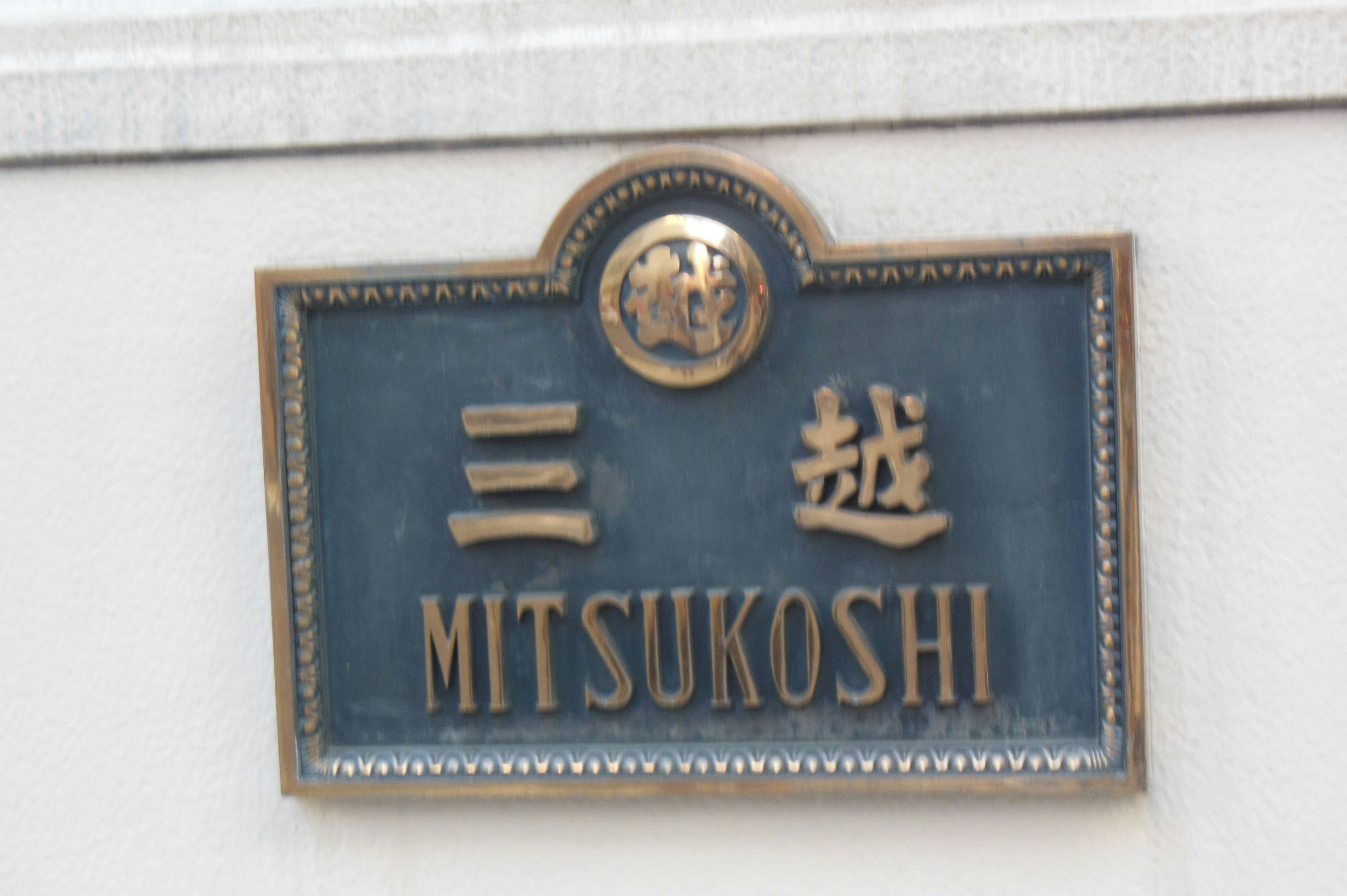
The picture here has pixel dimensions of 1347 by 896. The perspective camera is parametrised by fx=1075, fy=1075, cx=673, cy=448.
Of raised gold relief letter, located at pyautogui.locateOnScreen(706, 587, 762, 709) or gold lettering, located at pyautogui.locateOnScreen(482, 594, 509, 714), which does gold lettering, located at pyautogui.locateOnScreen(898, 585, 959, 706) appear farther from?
gold lettering, located at pyautogui.locateOnScreen(482, 594, 509, 714)

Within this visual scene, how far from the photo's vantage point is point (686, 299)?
3.69 feet

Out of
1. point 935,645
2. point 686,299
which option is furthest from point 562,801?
point 686,299

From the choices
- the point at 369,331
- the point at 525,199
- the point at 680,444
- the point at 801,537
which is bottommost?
the point at 801,537

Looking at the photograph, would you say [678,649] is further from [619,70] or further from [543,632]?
[619,70]

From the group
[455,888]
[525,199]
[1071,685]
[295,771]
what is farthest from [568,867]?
[525,199]

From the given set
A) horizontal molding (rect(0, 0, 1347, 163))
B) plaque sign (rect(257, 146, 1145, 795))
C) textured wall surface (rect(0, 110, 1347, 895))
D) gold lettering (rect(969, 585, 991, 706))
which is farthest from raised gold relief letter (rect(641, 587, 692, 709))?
horizontal molding (rect(0, 0, 1347, 163))

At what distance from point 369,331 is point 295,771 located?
50 cm

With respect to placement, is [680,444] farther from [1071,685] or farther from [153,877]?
[153,877]

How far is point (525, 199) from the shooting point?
1205 mm

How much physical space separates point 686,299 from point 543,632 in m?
0.39

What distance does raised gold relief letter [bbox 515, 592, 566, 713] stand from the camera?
1.16m

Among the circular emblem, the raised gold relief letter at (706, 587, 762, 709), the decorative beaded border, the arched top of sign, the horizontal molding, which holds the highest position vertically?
the horizontal molding

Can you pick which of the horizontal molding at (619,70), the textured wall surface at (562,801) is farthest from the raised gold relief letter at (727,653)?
the horizontal molding at (619,70)

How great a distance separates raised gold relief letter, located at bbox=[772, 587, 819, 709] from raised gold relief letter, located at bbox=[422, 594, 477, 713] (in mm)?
330
